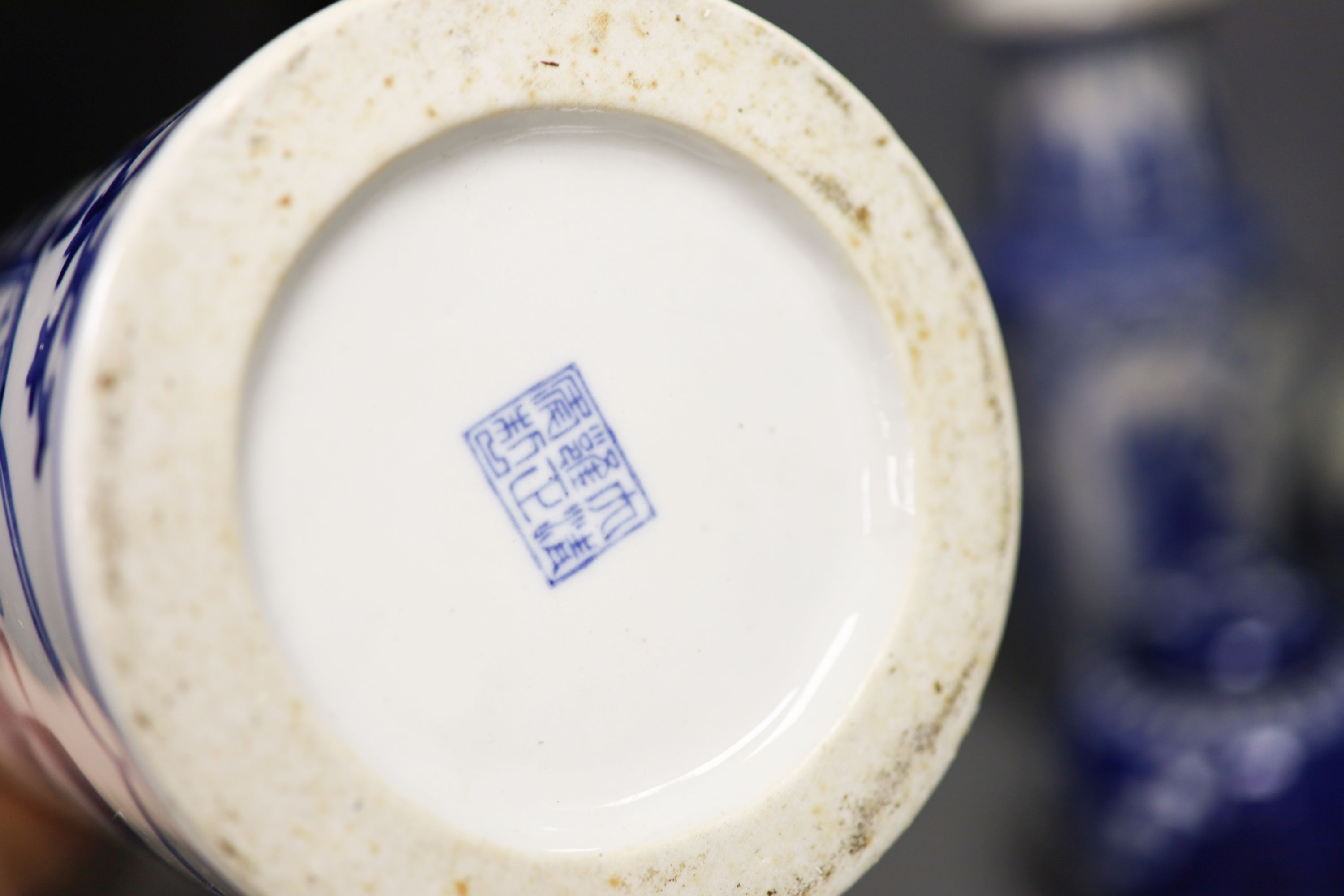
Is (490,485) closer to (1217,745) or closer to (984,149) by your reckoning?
(1217,745)

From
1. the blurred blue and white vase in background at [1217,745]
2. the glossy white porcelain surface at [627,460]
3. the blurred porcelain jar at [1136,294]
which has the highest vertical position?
the glossy white porcelain surface at [627,460]

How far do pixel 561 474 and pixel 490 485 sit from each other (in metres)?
0.02

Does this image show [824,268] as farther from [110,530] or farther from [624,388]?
[110,530]

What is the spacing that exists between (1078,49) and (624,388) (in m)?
0.68

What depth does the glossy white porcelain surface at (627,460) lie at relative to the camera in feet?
0.73

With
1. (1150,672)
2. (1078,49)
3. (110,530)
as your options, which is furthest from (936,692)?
(1078,49)

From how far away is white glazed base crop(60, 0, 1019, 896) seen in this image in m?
0.20

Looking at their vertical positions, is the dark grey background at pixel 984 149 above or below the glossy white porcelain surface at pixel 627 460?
below

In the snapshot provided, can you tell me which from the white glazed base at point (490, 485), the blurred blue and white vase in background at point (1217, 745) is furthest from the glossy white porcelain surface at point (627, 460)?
the blurred blue and white vase in background at point (1217, 745)

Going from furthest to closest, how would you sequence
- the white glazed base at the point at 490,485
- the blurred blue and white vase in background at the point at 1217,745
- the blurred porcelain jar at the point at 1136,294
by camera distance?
1. the blurred porcelain jar at the point at 1136,294
2. the blurred blue and white vase in background at the point at 1217,745
3. the white glazed base at the point at 490,485

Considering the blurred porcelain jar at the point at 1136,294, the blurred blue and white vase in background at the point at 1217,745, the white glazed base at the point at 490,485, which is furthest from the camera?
the blurred porcelain jar at the point at 1136,294

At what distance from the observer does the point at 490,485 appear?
240 millimetres

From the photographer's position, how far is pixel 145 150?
22cm

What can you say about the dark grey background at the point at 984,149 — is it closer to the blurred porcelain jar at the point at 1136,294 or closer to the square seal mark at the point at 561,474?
the blurred porcelain jar at the point at 1136,294
